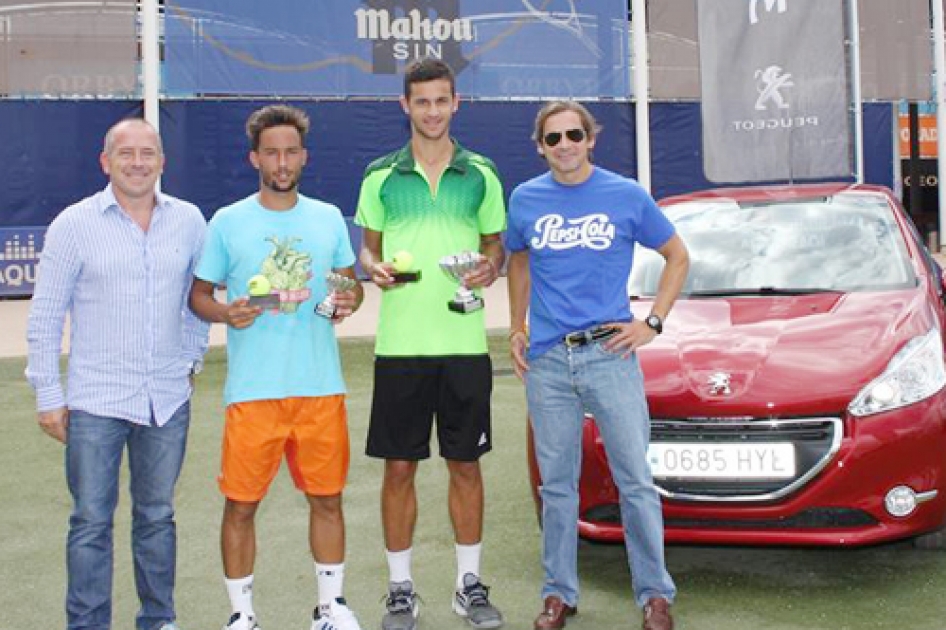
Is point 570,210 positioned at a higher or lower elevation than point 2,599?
higher

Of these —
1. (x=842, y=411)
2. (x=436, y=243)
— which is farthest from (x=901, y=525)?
(x=436, y=243)

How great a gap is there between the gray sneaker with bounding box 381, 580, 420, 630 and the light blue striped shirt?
3.31 feet

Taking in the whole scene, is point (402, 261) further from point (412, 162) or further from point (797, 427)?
point (797, 427)

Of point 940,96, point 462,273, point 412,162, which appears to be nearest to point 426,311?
point 462,273

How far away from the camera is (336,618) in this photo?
3941 mm

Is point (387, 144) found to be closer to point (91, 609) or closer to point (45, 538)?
point (45, 538)

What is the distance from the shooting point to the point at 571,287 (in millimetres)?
3922

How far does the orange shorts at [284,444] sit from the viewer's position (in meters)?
3.81

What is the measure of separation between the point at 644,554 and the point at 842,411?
0.84m

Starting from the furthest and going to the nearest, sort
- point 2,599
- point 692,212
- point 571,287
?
point 692,212, point 2,599, point 571,287

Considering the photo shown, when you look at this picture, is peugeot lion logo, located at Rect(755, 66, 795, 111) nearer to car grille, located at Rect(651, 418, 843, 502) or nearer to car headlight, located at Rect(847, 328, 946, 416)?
car headlight, located at Rect(847, 328, 946, 416)

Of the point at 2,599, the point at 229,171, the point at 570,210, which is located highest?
the point at 229,171

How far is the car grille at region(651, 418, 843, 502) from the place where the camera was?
4.03m

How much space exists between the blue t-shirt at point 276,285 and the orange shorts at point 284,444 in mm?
44
